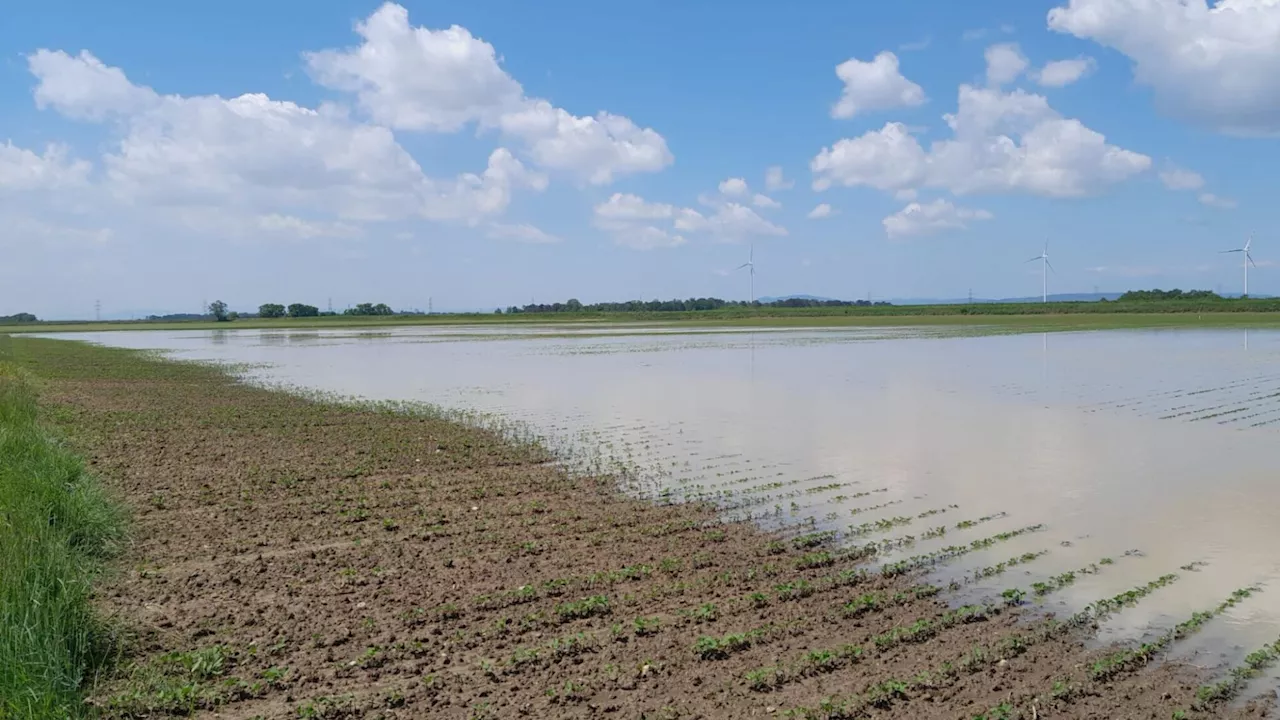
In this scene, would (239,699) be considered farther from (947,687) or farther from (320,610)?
(947,687)

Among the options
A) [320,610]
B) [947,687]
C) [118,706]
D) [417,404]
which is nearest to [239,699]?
[118,706]

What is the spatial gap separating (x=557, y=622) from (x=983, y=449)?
36.1 ft

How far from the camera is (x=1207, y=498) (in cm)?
1149

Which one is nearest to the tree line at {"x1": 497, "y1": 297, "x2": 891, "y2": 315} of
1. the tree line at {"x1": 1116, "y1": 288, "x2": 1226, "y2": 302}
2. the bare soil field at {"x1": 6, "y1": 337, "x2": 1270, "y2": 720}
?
the tree line at {"x1": 1116, "y1": 288, "x2": 1226, "y2": 302}

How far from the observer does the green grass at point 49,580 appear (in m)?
5.50

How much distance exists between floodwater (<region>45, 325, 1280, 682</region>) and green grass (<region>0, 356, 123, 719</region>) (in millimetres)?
7035

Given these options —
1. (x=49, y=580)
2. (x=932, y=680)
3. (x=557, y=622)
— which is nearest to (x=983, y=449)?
(x=932, y=680)

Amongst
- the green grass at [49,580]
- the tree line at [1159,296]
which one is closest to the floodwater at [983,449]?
the green grass at [49,580]

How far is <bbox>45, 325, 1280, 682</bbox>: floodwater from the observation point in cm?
868

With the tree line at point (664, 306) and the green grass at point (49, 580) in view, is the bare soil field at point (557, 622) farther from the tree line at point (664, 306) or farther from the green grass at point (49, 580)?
the tree line at point (664, 306)

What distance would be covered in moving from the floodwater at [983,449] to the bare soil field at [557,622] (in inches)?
20.1

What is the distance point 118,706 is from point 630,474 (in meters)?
8.99

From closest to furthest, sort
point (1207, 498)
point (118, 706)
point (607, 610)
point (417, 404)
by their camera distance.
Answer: point (118, 706) → point (607, 610) → point (1207, 498) → point (417, 404)

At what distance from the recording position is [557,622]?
716cm
